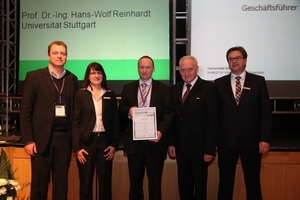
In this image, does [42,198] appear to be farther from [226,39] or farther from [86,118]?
[226,39]

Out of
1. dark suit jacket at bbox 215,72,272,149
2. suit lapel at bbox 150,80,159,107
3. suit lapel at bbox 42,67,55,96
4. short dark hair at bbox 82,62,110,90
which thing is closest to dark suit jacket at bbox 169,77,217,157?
dark suit jacket at bbox 215,72,272,149

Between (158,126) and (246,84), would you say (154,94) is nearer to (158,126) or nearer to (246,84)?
(158,126)

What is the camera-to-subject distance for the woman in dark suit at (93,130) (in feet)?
9.12

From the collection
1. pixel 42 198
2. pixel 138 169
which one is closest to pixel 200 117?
pixel 138 169

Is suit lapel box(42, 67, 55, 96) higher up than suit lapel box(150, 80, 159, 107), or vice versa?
suit lapel box(42, 67, 55, 96)

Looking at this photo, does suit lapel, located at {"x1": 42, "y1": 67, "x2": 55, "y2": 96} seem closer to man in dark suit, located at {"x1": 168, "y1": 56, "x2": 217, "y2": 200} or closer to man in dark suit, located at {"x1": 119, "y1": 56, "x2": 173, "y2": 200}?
man in dark suit, located at {"x1": 119, "y1": 56, "x2": 173, "y2": 200}

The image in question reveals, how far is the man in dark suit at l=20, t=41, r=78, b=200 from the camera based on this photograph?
2.76 metres

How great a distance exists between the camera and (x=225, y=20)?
4.12 metres

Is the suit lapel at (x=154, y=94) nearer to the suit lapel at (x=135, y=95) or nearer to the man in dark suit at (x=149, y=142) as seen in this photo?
the man in dark suit at (x=149, y=142)

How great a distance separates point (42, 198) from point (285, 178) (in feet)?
8.11

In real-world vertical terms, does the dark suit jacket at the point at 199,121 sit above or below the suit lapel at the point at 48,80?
below

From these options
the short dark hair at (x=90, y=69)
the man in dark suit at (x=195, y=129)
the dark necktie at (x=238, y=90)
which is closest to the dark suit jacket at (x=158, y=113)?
the man in dark suit at (x=195, y=129)

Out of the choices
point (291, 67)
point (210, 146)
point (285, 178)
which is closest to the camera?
point (210, 146)

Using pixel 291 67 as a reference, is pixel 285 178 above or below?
below
